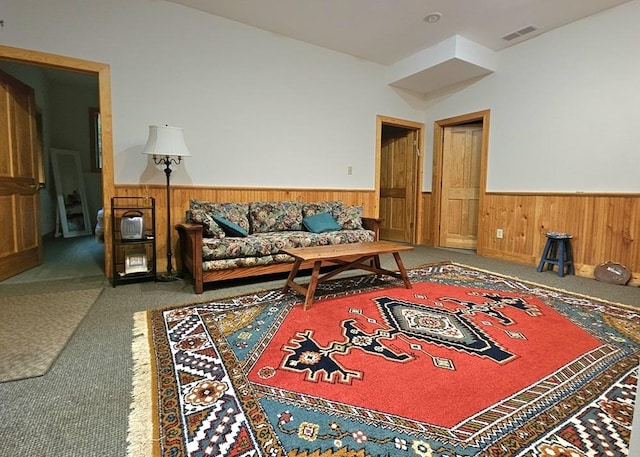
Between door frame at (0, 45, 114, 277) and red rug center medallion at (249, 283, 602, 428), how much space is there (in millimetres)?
2332

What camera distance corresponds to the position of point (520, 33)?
392 centimetres

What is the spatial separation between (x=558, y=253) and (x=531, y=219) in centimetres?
60

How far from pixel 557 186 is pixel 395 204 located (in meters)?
2.62

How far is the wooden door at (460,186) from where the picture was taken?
16.8ft

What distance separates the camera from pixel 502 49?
4340 mm

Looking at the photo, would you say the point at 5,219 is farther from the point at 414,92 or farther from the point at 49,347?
the point at 414,92

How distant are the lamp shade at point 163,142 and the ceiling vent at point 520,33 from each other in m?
4.06

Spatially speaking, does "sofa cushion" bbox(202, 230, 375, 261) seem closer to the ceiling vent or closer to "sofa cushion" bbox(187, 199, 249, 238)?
"sofa cushion" bbox(187, 199, 249, 238)

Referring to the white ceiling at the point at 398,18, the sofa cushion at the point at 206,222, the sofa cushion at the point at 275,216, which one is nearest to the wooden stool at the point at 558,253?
the white ceiling at the point at 398,18

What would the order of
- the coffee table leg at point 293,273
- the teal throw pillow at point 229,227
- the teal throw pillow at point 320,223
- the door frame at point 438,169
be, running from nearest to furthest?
the coffee table leg at point 293,273 < the teal throw pillow at point 229,227 < the teal throw pillow at point 320,223 < the door frame at point 438,169

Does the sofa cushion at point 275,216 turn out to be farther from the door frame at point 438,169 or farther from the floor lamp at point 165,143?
the door frame at point 438,169

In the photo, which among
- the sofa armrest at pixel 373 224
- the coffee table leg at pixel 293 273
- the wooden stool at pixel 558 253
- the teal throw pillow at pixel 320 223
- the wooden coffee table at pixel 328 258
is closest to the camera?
the wooden coffee table at pixel 328 258

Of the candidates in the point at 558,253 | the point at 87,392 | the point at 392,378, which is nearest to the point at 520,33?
the point at 558,253

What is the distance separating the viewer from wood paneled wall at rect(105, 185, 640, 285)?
10.9 feet
